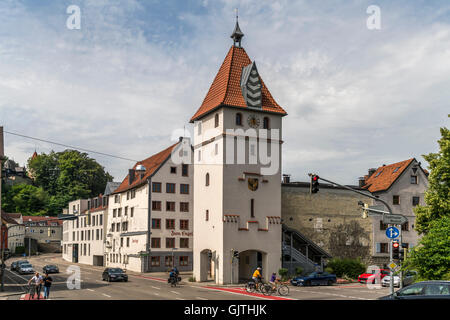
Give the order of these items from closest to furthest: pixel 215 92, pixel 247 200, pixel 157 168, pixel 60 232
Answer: pixel 247 200
pixel 215 92
pixel 157 168
pixel 60 232

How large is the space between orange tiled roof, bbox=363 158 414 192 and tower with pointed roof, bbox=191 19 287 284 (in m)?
16.7

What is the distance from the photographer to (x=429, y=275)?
944 inches

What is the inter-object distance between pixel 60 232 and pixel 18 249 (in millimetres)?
14290

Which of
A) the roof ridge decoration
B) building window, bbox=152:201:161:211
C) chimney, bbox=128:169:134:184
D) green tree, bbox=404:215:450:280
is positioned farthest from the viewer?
chimney, bbox=128:169:134:184

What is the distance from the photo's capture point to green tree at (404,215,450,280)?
2338 centimetres

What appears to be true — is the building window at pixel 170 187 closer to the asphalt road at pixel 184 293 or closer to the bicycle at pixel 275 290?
the asphalt road at pixel 184 293

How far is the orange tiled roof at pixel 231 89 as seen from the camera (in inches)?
1783

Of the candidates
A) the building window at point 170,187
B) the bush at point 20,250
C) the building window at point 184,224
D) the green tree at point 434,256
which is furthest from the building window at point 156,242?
the bush at point 20,250

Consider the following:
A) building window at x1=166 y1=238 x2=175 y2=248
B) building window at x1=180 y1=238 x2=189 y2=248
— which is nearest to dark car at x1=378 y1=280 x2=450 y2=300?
building window at x1=166 y1=238 x2=175 y2=248

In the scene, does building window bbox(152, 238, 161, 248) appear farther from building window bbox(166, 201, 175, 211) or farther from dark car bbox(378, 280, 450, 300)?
dark car bbox(378, 280, 450, 300)

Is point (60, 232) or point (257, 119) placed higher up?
point (257, 119)

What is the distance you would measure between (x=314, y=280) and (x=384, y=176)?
2162 centimetres
